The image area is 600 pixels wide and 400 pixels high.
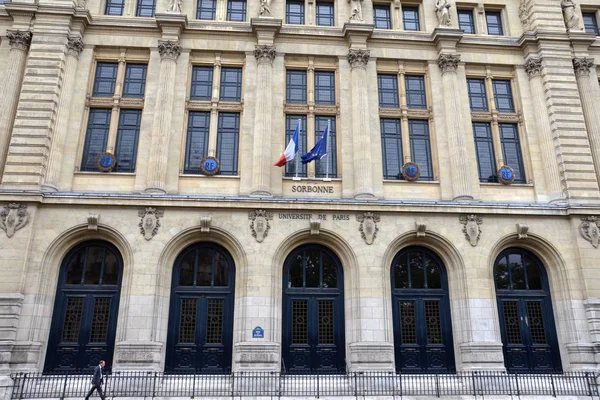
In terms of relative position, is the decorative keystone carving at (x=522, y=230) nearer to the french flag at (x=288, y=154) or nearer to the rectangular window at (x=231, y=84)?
the french flag at (x=288, y=154)

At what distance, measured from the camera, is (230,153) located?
78.3 ft

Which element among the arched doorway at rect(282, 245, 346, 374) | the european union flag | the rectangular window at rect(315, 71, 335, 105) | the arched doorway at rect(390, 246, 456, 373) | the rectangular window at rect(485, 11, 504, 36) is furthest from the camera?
the rectangular window at rect(485, 11, 504, 36)

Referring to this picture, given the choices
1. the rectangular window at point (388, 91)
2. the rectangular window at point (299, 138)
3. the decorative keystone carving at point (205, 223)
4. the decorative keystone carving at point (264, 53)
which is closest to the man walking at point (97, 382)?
the decorative keystone carving at point (205, 223)

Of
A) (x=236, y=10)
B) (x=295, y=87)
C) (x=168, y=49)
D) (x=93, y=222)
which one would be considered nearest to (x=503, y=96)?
(x=295, y=87)

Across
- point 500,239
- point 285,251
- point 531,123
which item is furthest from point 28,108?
point 531,123

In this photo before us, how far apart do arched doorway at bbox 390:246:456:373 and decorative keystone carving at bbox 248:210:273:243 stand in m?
6.28

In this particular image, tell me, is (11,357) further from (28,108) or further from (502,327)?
(502,327)

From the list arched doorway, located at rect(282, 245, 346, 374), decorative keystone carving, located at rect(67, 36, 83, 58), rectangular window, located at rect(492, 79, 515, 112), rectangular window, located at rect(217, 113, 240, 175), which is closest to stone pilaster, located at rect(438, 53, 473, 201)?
rectangular window, located at rect(492, 79, 515, 112)

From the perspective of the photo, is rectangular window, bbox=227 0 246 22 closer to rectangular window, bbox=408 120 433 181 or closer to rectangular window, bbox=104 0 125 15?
rectangular window, bbox=104 0 125 15

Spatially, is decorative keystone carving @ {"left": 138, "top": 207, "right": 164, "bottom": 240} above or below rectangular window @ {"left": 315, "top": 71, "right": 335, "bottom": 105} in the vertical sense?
below

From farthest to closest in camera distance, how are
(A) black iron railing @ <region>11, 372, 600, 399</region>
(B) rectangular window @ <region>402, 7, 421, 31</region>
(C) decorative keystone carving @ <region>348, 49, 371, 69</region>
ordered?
(B) rectangular window @ <region>402, 7, 421, 31</region>, (C) decorative keystone carving @ <region>348, 49, 371, 69</region>, (A) black iron railing @ <region>11, 372, 600, 399</region>

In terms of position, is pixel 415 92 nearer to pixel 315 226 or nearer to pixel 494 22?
pixel 494 22

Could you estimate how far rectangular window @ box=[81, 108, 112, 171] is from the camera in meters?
23.2

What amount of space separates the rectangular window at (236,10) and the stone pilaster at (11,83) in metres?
10.3
